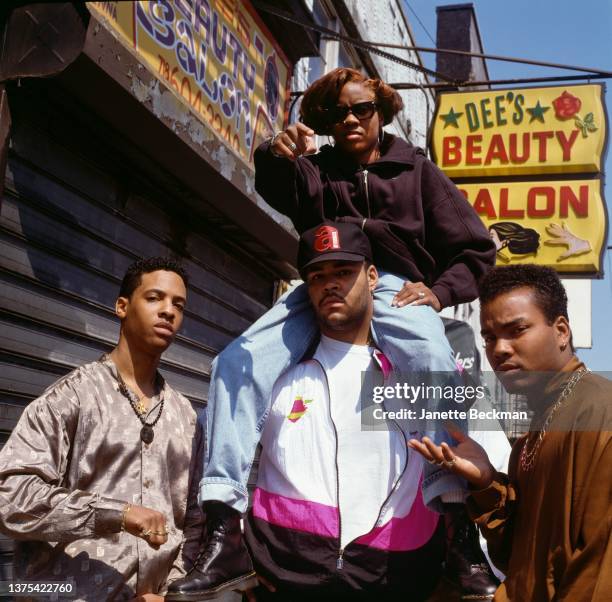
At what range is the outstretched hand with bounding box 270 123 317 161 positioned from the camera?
2963 mm

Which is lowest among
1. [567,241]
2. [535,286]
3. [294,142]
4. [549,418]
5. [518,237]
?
[549,418]

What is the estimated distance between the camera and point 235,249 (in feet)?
25.1

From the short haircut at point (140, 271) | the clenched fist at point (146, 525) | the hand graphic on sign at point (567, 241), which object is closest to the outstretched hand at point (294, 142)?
the short haircut at point (140, 271)

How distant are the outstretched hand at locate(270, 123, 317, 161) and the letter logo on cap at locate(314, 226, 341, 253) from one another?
1.01ft

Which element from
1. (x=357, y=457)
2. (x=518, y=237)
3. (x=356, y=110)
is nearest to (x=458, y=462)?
(x=357, y=457)

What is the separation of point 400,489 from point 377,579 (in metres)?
0.34

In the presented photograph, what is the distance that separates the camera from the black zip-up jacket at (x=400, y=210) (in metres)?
3.25

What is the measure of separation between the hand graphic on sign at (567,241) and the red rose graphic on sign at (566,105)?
1.32 metres

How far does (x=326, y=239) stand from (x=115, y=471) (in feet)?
4.10

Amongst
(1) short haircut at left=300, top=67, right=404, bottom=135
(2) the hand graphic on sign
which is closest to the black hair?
(2) the hand graphic on sign

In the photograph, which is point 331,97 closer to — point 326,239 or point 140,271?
point 326,239

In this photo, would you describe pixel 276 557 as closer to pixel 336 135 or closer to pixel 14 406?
pixel 336 135

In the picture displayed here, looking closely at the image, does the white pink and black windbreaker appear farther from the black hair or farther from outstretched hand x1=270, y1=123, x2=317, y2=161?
the black hair

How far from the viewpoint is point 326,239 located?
3.02 m
